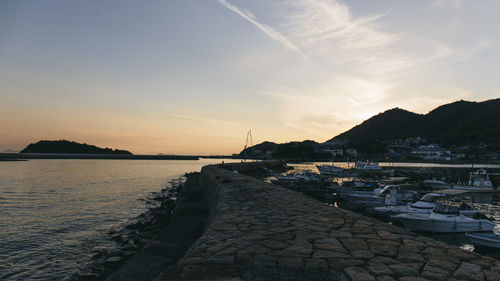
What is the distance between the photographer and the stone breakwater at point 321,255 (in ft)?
15.3

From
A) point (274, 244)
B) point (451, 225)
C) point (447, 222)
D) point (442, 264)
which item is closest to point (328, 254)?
point (274, 244)

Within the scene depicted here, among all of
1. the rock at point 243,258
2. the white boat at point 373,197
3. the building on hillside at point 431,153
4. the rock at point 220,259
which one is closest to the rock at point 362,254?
the rock at point 243,258

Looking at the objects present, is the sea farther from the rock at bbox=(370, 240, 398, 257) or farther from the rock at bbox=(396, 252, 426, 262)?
the rock at bbox=(396, 252, 426, 262)

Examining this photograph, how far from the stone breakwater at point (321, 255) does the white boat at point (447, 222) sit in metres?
10.5

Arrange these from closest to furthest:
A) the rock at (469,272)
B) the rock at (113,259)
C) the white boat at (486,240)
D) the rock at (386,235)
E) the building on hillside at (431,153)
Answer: the rock at (469,272) < the rock at (386,235) < the rock at (113,259) < the white boat at (486,240) < the building on hillside at (431,153)

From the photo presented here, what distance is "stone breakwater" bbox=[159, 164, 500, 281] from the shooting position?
468 cm

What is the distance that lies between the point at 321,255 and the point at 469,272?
238cm

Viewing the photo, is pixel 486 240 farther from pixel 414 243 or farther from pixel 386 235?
pixel 414 243

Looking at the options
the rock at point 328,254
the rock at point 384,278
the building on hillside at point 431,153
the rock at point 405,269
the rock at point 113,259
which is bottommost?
the rock at point 113,259

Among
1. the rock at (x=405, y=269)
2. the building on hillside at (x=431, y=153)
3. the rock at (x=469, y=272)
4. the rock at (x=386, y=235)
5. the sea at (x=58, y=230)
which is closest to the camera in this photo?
the rock at (x=469, y=272)

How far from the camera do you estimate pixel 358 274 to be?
183 inches

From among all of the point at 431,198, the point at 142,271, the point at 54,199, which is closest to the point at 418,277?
the point at 142,271

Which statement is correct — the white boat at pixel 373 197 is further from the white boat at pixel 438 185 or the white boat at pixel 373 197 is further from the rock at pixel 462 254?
the rock at pixel 462 254

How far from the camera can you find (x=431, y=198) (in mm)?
22031
